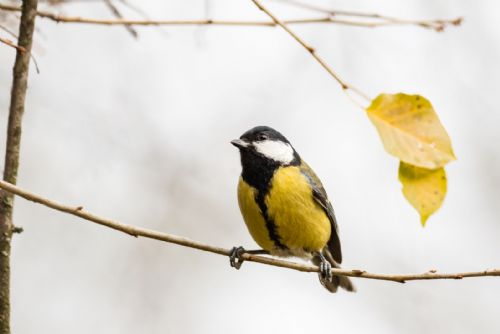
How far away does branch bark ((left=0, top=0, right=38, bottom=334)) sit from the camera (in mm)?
1452

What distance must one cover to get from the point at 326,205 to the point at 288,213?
365 millimetres

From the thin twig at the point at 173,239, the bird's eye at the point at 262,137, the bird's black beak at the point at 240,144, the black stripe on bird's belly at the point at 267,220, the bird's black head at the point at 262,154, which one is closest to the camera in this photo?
the thin twig at the point at 173,239

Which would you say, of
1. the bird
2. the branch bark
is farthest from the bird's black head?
the branch bark

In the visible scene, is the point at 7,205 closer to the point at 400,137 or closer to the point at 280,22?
the point at 280,22

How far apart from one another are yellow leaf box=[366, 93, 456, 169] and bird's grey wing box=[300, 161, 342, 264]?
1.75 metres

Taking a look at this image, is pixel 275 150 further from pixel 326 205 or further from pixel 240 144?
pixel 326 205

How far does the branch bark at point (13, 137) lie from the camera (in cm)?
145

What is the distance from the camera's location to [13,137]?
148 cm

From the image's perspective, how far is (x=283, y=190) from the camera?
3082mm

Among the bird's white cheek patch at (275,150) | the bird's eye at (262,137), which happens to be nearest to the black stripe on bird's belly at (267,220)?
the bird's white cheek patch at (275,150)

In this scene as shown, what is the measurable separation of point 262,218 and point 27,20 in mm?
1726

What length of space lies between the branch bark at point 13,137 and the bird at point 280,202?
153 centimetres

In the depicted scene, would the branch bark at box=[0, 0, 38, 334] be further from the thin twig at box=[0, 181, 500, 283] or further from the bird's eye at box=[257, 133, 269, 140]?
the bird's eye at box=[257, 133, 269, 140]

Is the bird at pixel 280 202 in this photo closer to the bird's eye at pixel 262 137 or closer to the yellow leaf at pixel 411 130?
the bird's eye at pixel 262 137
